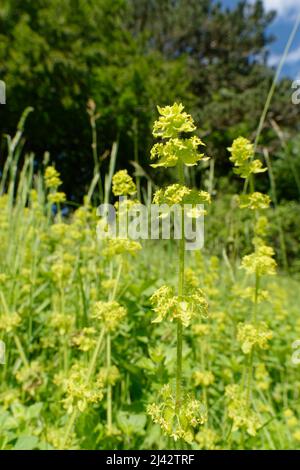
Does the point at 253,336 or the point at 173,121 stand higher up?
the point at 173,121

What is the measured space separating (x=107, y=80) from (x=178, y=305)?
15307mm

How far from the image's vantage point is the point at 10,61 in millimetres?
14164

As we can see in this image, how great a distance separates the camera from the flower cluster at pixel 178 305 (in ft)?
2.63

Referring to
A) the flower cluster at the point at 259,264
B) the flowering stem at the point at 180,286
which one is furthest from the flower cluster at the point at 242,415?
the flowering stem at the point at 180,286

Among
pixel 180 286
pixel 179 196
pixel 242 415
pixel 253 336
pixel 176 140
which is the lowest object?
pixel 242 415

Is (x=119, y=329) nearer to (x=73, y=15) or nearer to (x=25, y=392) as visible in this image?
(x=25, y=392)

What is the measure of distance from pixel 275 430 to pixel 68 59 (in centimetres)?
1512

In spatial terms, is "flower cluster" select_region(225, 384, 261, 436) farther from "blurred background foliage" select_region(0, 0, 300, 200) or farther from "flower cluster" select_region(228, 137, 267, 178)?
"blurred background foliage" select_region(0, 0, 300, 200)

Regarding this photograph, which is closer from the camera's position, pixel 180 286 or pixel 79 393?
pixel 180 286

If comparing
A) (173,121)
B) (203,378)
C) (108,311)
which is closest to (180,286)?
(173,121)

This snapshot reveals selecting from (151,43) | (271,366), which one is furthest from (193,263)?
(151,43)

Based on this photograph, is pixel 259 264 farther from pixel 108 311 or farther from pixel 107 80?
pixel 107 80

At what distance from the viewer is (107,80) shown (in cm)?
1507

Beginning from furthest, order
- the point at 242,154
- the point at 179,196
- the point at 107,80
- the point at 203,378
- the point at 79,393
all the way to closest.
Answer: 1. the point at 107,80
2. the point at 203,378
3. the point at 242,154
4. the point at 79,393
5. the point at 179,196
